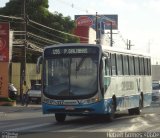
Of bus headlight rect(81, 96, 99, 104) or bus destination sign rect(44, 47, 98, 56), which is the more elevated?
bus destination sign rect(44, 47, 98, 56)

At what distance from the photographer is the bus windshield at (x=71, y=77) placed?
22.2m

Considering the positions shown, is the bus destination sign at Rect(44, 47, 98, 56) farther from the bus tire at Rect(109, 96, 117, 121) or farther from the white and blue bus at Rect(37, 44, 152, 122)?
the bus tire at Rect(109, 96, 117, 121)

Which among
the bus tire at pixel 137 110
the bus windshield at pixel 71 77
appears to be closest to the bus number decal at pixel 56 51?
the bus windshield at pixel 71 77

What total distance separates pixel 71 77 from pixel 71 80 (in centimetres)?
12

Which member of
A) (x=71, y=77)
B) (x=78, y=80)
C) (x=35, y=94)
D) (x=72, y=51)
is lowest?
(x=35, y=94)

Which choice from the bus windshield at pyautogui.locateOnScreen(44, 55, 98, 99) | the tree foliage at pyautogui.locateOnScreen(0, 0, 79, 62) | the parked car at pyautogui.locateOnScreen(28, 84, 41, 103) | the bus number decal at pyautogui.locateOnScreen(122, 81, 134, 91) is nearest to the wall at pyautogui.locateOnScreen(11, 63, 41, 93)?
the tree foliage at pyautogui.locateOnScreen(0, 0, 79, 62)

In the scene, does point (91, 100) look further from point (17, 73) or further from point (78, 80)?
point (17, 73)

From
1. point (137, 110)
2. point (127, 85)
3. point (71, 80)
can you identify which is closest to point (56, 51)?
point (71, 80)

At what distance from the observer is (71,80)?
2236 centimetres

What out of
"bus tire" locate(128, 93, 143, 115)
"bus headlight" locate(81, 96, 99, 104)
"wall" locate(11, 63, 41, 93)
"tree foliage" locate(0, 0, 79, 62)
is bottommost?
"bus tire" locate(128, 93, 143, 115)

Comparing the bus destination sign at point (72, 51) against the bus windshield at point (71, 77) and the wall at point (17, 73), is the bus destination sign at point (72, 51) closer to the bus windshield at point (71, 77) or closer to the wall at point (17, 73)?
the bus windshield at point (71, 77)

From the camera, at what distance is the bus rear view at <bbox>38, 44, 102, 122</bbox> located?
22.1 meters

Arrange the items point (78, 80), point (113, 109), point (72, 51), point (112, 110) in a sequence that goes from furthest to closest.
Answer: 1. point (113, 109)
2. point (112, 110)
3. point (72, 51)
4. point (78, 80)

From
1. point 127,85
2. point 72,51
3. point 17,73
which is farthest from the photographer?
point 17,73
